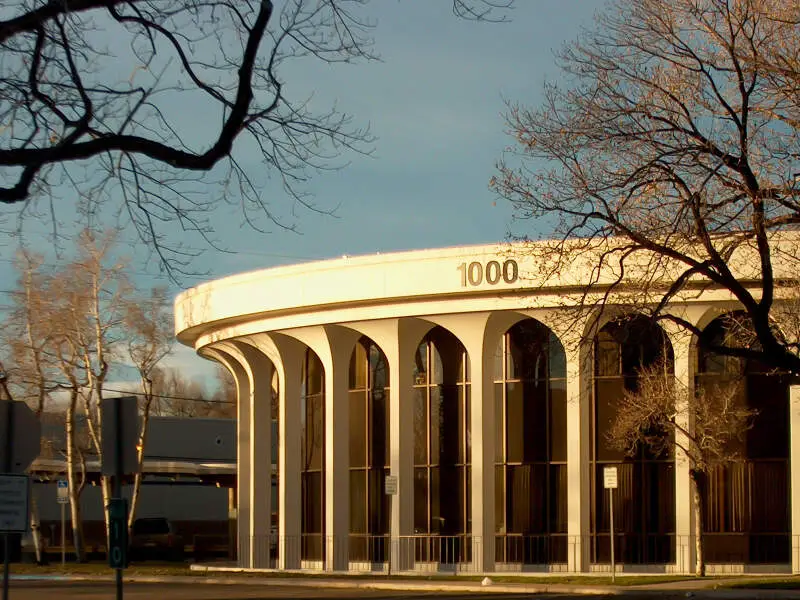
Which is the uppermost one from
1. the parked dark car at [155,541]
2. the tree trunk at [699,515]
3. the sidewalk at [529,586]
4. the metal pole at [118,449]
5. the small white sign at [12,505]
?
the metal pole at [118,449]

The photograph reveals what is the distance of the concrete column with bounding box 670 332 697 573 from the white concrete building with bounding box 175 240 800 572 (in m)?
0.04

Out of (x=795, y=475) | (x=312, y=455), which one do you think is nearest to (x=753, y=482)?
(x=795, y=475)

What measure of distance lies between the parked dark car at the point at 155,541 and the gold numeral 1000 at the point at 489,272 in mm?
23963

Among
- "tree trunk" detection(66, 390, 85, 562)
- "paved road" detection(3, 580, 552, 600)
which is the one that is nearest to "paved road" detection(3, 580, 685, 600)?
"paved road" detection(3, 580, 552, 600)

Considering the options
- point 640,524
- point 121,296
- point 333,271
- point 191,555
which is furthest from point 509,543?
point 191,555

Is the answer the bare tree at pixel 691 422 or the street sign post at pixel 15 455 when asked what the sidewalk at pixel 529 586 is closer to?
the bare tree at pixel 691 422

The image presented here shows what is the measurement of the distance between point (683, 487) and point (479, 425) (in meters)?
5.24

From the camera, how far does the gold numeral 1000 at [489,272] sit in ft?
109

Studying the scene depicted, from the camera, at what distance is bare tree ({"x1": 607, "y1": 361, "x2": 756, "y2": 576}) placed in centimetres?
3169

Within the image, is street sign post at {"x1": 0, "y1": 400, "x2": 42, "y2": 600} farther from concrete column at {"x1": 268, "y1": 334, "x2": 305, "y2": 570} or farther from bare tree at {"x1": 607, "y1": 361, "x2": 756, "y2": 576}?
concrete column at {"x1": 268, "y1": 334, "x2": 305, "y2": 570}

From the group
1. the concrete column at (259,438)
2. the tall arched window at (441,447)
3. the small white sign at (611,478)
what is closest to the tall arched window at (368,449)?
the tall arched window at (441,447)

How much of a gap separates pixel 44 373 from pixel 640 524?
20140mm

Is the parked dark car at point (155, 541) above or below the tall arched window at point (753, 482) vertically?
below

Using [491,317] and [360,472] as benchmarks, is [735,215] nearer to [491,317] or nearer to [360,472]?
[491,317]
